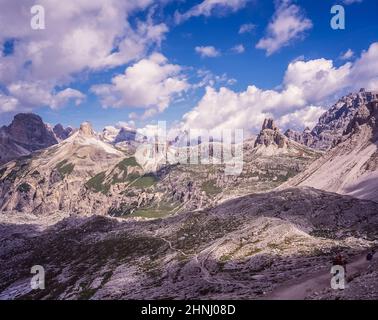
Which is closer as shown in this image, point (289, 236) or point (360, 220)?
point (289, 236)

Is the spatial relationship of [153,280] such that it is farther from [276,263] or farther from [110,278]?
[276,263]

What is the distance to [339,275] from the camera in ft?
232

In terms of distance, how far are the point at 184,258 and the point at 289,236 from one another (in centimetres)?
4430

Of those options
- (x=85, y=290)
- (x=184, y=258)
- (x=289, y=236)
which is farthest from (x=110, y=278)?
(x=289, y=236)

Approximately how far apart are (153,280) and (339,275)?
3645 inches
